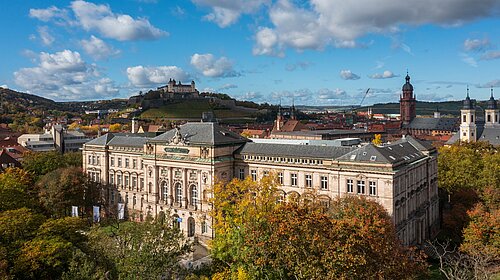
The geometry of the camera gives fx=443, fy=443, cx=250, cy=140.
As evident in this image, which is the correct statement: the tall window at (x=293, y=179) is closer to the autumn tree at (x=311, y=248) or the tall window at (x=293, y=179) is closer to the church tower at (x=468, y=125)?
the autumn tree at (x=311, y=248)

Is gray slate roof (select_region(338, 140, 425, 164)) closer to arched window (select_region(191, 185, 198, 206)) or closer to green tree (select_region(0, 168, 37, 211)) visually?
arched window (select_region(191, 185, 198, 206))

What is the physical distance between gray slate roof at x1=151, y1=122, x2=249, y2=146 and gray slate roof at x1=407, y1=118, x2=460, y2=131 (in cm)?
12465

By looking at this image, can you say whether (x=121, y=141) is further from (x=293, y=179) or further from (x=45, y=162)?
(x=293, y=179)

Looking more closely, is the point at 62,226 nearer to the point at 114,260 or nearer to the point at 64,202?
the point at 114,260

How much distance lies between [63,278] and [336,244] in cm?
2118

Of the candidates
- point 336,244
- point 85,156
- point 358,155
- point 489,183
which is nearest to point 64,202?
point 85,156

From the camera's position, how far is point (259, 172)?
6359 cm

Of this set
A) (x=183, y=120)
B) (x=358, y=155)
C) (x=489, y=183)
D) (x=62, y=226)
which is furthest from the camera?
(x=183, y=120)

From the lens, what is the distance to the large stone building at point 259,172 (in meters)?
53.6

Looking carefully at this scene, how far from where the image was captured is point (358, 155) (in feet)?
178

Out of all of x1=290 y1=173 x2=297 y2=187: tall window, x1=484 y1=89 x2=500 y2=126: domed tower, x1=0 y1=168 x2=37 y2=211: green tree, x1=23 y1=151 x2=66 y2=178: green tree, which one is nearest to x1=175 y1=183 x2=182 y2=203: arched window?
x1=290 y1=173 x2=297 y2=187: tall window

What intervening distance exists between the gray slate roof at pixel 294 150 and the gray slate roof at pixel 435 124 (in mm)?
→ 125443

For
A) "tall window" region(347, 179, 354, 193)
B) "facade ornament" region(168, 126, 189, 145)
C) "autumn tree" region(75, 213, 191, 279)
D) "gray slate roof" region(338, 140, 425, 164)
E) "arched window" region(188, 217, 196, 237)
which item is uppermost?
"facade ornament" region(168, 126, 189, 145)

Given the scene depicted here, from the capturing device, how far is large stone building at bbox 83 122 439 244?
176 feet
